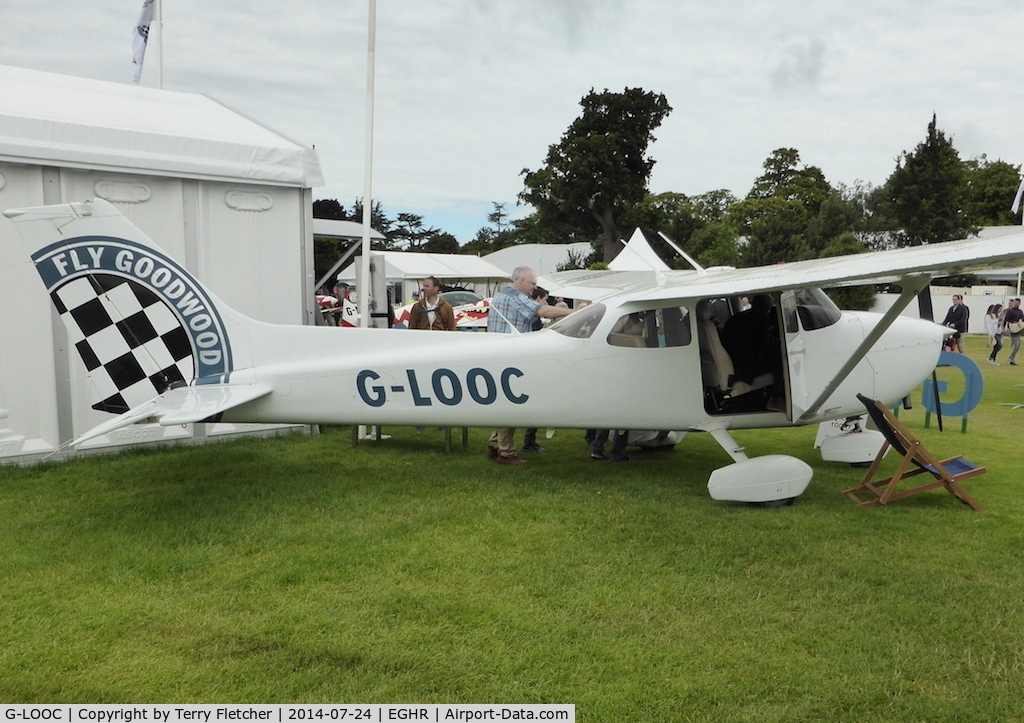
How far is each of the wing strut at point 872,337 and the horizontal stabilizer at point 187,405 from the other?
4285 millimetres

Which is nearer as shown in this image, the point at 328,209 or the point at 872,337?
the point at 872,337

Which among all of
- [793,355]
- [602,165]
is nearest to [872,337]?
[793,355]

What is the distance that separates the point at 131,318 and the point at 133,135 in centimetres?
262

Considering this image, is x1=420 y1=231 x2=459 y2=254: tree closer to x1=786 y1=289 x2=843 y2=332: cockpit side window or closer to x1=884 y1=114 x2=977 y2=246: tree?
x1=884 y1=114 x2=977 y2=246: tree

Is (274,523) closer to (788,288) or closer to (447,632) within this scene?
(447,632)

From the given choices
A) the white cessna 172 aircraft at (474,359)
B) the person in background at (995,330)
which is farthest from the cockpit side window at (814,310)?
the person in background at (995,330)

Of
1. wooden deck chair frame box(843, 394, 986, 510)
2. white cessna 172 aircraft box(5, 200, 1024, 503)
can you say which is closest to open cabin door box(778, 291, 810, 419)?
white cessna 172 aircraft box(5, 200, 1024, 503)

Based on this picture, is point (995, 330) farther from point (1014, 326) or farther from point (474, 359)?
point (474, 359)

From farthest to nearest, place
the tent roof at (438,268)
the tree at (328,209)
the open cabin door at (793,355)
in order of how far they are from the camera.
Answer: the tree at (328,209) < the tent roof at (438,268) < the open cabin door at (793,355)

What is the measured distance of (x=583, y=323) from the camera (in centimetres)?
603

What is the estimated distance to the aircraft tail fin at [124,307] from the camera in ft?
17.5

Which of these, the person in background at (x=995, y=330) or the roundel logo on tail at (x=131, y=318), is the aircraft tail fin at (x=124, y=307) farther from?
the person in background at (x=995, y=330)

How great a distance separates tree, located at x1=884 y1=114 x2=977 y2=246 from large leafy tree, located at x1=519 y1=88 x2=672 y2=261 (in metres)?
17.6

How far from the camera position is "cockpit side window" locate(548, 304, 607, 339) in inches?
235
